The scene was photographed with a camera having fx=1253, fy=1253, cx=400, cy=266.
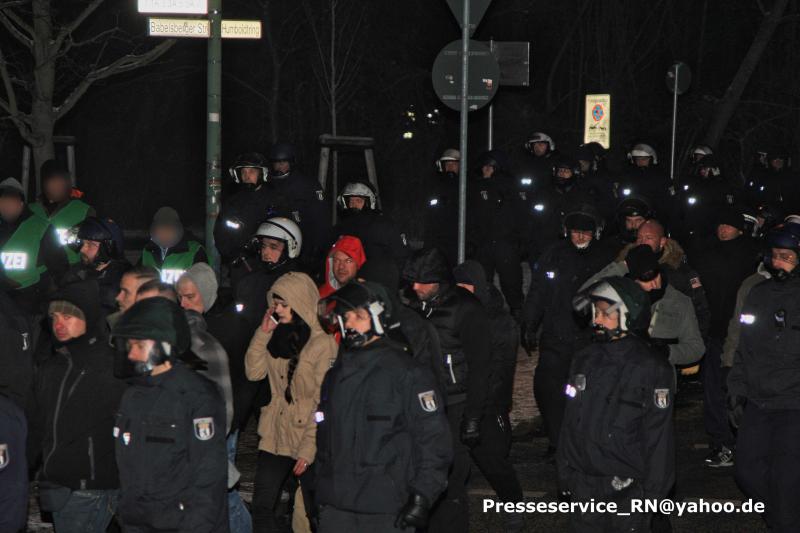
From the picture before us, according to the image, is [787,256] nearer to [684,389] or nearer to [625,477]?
[625,477]

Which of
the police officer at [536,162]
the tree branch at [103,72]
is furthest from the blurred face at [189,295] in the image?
the tree branch at [103,72]

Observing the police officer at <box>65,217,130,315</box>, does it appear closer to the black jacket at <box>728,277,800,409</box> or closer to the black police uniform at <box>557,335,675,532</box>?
the black police uniform at <box>557,335,675,532</box>

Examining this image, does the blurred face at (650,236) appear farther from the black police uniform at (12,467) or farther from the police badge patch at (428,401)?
the black police uniform at (12,467)


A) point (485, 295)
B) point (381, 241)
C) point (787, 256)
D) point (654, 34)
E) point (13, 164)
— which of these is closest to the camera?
point (787, 256)

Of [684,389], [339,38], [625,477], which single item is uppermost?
[339,38]

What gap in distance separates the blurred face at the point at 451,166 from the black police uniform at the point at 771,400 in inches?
222

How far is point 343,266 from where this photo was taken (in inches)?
312

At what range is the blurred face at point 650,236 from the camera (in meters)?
8.54

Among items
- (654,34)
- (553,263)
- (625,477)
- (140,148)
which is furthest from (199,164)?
(625,477)

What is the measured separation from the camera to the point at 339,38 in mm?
34594

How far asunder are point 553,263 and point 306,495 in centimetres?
302

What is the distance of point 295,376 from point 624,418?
181cm

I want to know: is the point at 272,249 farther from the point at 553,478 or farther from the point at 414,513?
the point at 414,513

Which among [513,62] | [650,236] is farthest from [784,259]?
[513,62]
